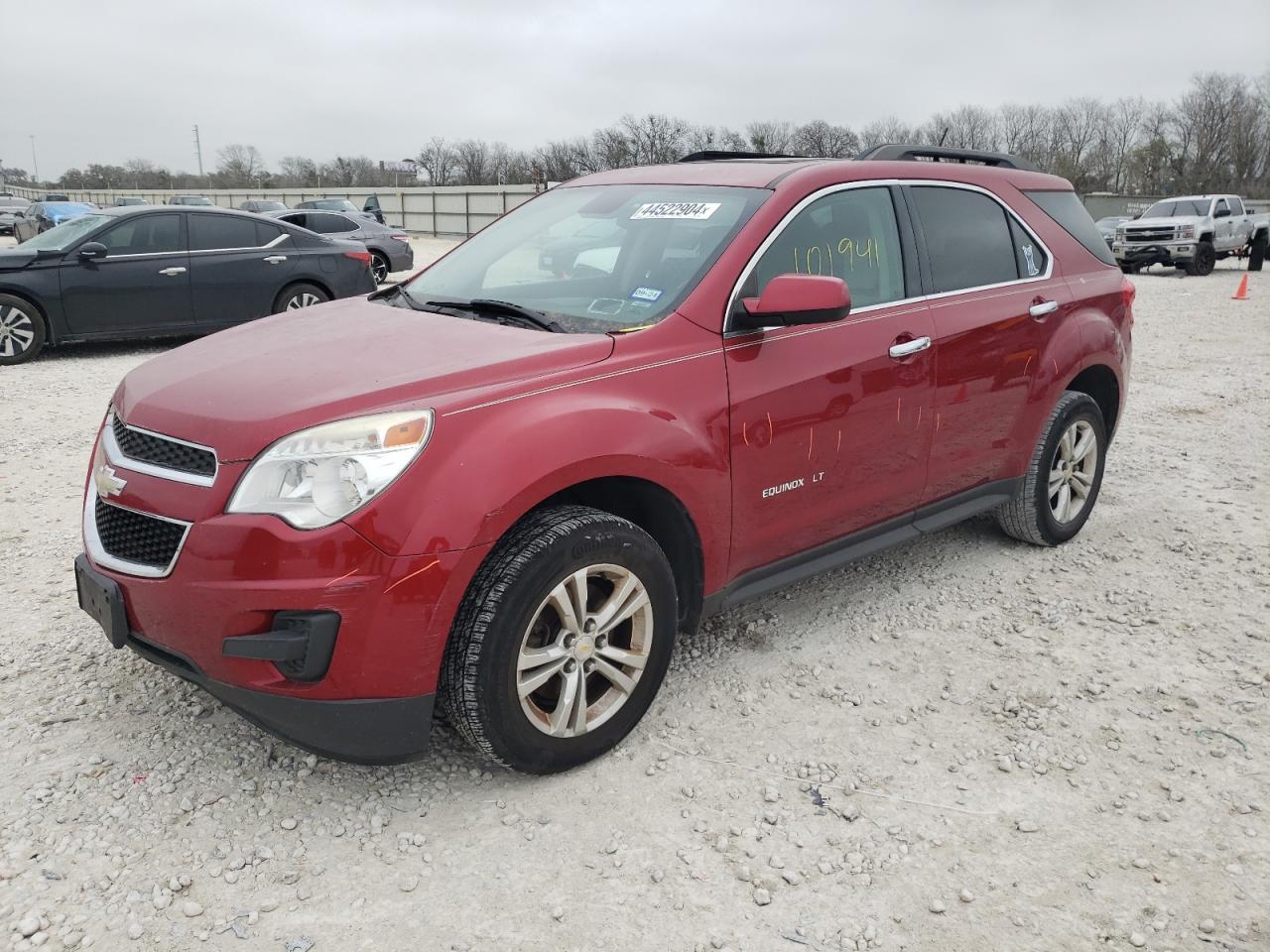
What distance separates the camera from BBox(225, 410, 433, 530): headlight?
2406mm

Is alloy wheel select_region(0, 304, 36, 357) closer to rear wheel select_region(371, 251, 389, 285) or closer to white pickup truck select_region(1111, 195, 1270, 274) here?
rear wheel select_region(371, 251, 389, 285)

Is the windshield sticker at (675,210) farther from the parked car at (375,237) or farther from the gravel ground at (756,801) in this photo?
the parked car at (375,237)

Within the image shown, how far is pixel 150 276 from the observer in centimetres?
965

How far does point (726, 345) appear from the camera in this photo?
3115 mm

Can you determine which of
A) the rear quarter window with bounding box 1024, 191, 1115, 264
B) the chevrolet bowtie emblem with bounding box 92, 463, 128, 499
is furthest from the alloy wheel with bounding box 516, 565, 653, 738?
the rear quarter window with bounding box 1024, 191, 1115, 264

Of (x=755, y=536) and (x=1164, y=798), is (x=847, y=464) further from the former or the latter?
(x=1164, y=798)

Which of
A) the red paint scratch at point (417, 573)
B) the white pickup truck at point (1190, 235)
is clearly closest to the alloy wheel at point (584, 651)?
the red paint scratch at point (417, 573)

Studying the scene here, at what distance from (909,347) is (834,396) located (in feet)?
1.53

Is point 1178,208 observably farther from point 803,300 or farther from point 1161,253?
point 803,300

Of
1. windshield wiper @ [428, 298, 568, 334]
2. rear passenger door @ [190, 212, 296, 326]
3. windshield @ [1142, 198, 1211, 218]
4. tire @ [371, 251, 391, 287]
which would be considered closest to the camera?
windshield wiper @ [428, 298, 568, 334]

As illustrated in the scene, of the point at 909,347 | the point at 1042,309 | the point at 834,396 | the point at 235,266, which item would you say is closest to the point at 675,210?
the point at 834,396

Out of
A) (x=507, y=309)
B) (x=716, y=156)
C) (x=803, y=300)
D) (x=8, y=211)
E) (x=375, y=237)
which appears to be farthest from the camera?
(x=8, y=211)

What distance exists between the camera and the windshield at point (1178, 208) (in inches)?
931

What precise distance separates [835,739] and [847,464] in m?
0.96
